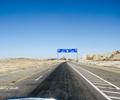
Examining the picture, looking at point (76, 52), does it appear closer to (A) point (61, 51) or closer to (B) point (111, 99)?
(A) point (61, 51)

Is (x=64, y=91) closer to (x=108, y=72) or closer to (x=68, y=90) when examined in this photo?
(x=68, y=90)

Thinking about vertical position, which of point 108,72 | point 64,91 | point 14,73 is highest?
point 14,73

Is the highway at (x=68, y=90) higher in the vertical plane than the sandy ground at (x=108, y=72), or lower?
lower

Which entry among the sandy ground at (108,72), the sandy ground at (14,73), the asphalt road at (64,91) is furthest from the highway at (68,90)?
the sandy ground at (108,72)

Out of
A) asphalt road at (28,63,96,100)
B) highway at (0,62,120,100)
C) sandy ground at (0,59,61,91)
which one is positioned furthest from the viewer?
sandy ground at (0,59,61,91)

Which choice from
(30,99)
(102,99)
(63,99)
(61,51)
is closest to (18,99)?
(30,99)

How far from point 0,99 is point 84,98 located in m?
3.74

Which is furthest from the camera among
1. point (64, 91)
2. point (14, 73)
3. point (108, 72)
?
point (108, 72)

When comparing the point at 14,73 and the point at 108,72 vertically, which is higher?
the point at 14,73

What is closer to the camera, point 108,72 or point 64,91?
point 64,91

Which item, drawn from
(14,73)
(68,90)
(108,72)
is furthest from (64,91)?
(108,72)

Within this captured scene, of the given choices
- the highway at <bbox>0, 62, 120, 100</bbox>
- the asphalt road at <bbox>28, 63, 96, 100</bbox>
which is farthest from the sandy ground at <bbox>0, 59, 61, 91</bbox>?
the asphalt road at <bbox>28, 63, 96, 100</bbox>

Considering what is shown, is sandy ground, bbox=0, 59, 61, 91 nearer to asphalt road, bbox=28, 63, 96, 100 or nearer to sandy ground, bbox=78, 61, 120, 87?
asphalt road, bbox=28, 63, 96, 100

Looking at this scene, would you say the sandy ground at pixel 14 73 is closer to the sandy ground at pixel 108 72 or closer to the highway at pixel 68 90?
the highway at pixel 68 90
